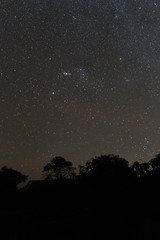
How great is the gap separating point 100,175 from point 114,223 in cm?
A: 228

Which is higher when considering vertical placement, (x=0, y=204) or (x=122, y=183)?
(x=122, y=183)

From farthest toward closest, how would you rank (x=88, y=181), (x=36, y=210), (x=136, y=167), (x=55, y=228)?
(x=136, y=167), (x=55, y=228), (x=88, y=181), (x=36, y=210)

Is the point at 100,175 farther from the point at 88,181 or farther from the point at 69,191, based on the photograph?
the point at 69,191

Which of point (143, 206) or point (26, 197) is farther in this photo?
point (26, 197)

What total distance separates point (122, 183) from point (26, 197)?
11.3ft

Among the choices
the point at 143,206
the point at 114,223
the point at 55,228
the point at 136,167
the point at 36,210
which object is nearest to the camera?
the point at 143,206

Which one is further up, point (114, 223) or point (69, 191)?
point (69, 191)

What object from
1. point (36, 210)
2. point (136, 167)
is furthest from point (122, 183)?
point (136, 167)

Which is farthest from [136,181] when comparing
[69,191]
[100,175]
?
[69,191]

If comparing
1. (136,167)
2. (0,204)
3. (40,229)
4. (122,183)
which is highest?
(136,167)

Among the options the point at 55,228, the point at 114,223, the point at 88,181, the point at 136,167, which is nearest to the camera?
the point at 88,181

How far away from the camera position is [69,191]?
10.1 meters

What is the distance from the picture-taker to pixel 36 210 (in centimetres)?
965

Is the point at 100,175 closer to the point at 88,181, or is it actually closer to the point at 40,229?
the point at 88,181
